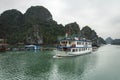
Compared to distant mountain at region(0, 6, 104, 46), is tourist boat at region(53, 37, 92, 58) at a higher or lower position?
lower

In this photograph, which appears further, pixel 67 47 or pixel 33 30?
pixel 33 30

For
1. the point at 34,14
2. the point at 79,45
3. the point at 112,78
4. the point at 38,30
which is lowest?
the point at 112,78

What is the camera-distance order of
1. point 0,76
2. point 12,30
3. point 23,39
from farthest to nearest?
1. point 12,30
2. point 23,39
3. point 0,76

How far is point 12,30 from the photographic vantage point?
182 m

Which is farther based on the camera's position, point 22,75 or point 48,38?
point 48,38

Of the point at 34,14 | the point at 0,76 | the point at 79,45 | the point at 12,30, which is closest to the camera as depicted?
the point at 0,76

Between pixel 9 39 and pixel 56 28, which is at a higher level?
pixel 56 28

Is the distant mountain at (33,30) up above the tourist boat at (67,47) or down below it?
above

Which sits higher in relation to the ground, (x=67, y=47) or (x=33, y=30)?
(x=33, y=30)

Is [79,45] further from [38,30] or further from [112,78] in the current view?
[38,30]

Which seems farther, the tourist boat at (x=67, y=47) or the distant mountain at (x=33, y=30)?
the distant mountain at (x=33, y=30)

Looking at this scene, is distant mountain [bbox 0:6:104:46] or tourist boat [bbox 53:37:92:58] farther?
distant mountain [bbox 0:6:104:46]

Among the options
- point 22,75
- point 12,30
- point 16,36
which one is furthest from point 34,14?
point 22,75

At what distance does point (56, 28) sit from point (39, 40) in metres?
31.3
